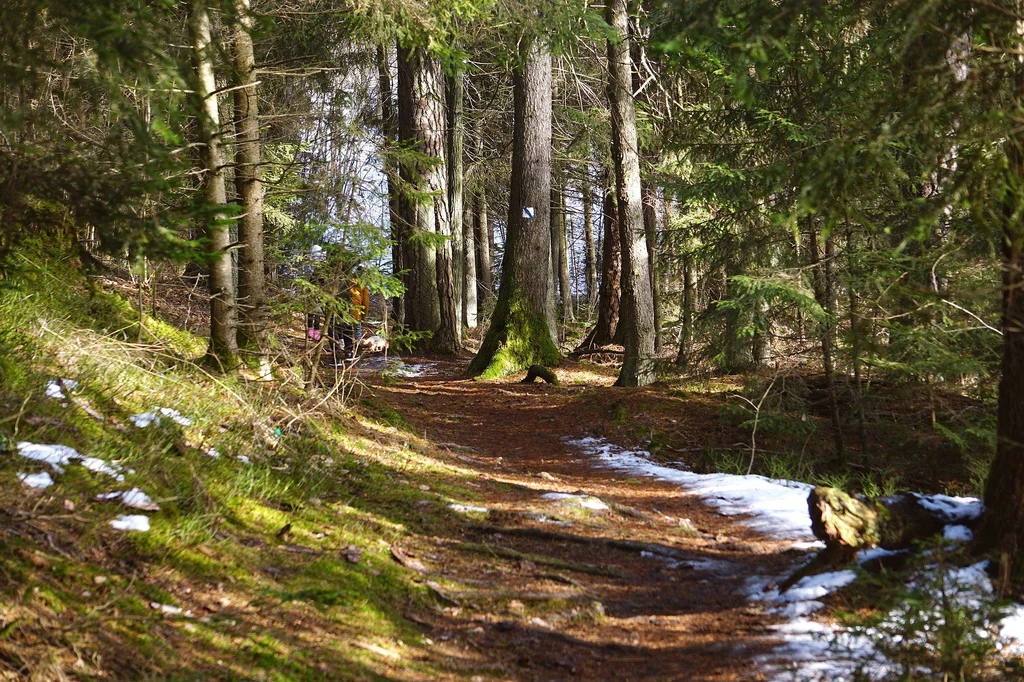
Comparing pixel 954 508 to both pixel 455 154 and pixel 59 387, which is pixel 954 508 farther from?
pixel 455 154

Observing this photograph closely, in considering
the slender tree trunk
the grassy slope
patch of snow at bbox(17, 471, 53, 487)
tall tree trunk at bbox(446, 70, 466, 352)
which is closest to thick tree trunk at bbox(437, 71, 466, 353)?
tall tree trunk at bbox(446, 70, 466, 352)

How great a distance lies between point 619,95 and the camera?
11789 mm

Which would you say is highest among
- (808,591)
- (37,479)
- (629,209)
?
(629,209)

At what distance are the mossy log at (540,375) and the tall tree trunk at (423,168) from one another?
212 cm

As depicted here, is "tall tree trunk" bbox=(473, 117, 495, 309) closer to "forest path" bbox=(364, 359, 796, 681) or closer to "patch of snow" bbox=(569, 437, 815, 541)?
"patch of snow" bbox=(569, 437, 815, 541)

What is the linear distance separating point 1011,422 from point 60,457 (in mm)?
5190

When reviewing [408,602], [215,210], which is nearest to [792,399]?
[408,602]

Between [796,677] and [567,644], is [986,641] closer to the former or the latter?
[796,677]

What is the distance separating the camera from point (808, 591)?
15.0ft

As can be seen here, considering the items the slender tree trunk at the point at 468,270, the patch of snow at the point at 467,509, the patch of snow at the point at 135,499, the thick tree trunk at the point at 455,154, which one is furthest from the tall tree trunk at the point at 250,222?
the slender tree trunk at the point at 468,270

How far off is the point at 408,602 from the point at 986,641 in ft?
9.43

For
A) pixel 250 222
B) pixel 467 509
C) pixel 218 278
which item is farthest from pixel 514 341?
pixel 467 509

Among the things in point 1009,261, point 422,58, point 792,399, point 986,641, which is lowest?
point 986,641

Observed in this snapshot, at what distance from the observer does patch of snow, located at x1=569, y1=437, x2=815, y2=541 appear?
6379 mm
